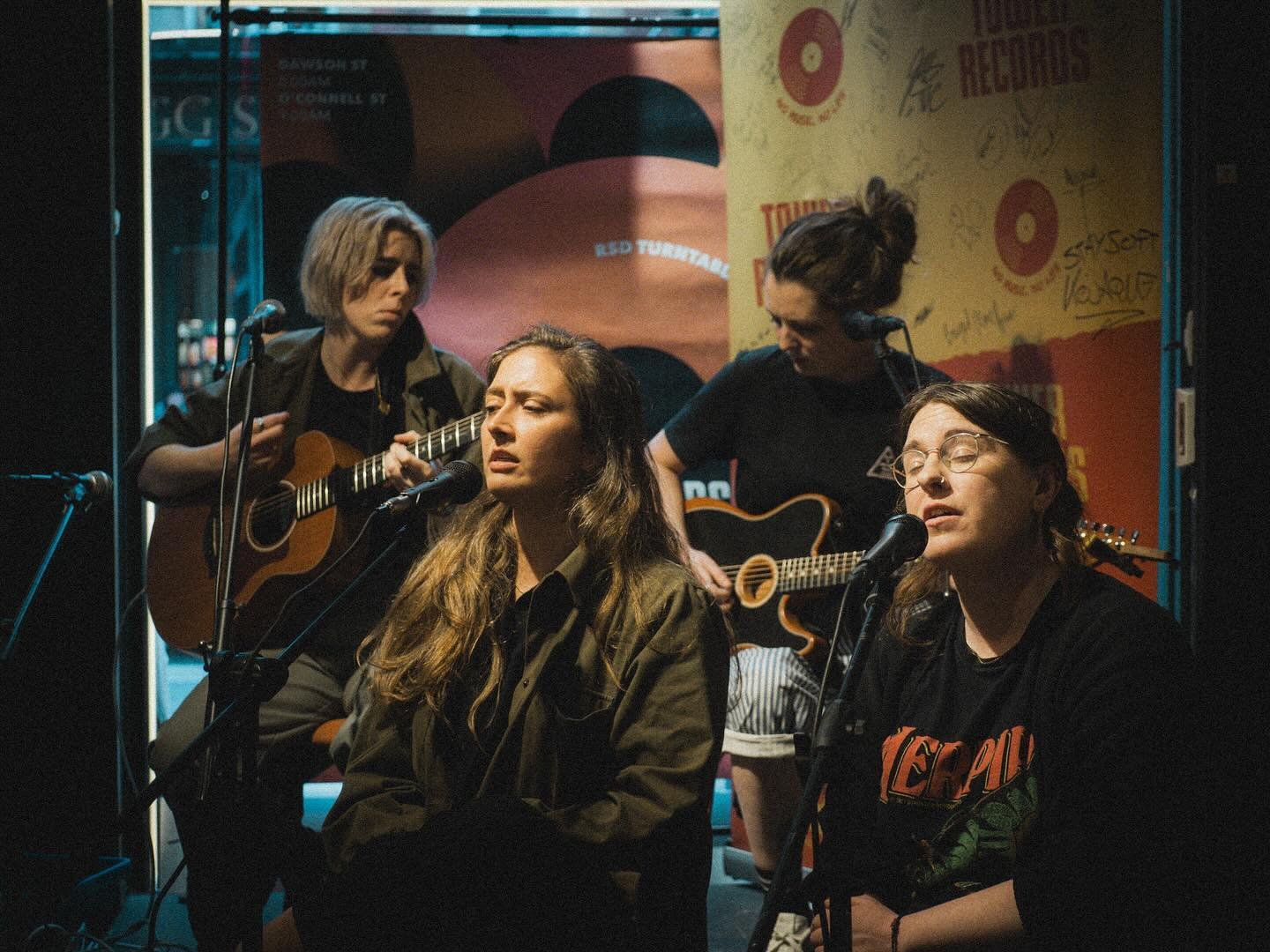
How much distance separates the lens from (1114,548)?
324 centimetres

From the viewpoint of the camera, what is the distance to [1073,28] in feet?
12.4

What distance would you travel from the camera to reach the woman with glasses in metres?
2.06

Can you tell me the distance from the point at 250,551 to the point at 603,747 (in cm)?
192

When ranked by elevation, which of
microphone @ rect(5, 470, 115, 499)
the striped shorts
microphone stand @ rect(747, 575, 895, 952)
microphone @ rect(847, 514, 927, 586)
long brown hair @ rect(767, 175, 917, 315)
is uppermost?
long brown hair @ rect(767, 175, 917, 315)

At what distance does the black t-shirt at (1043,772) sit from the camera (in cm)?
206

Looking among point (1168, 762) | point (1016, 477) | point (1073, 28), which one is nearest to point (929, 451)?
point (1016, 477)

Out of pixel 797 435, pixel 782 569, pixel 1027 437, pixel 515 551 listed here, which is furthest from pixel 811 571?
pixel 1027 437

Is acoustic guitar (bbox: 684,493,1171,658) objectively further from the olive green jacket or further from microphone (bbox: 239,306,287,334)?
microphone (bbox: 239,306,287,334)

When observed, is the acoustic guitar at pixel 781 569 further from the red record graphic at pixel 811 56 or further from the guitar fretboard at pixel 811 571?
the red record graphic at pixel 811 56

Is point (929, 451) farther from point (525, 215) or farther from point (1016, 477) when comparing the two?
point (525, 215)

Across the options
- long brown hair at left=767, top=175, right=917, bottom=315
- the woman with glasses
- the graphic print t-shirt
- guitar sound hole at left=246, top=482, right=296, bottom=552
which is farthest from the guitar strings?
the graphic print t-shirt

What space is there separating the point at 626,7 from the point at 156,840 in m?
3.62

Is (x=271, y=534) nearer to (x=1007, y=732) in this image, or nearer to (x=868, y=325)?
(x=868, y=325)

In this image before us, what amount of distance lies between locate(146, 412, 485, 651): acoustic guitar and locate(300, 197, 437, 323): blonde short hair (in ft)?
1.53
